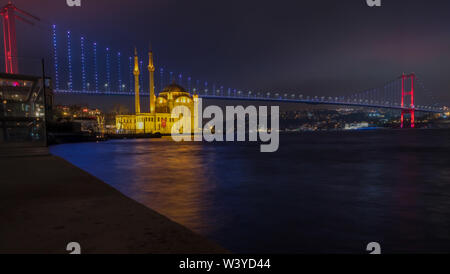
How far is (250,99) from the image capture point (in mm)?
93375

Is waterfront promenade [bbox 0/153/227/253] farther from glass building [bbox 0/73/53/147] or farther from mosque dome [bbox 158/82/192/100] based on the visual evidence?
mosque dome [bbox 158/82/192/100]

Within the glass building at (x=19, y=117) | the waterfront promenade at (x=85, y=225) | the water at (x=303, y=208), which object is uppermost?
the glass building at (x=19, y=117)

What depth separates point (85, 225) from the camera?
4055mm

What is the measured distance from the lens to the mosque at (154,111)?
273 feet

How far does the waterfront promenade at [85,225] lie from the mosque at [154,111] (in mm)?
72062

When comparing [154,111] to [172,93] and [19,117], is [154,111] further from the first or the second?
[19,117]

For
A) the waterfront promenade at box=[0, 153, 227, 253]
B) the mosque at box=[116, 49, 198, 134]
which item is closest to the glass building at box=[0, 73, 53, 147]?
the waterfront promenade at box=[0, 153, 227, 253]

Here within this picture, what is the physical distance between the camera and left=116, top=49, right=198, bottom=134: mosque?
83.3m

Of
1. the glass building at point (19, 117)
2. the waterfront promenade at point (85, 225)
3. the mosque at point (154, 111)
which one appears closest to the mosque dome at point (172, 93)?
the mosque at point (154, 111)

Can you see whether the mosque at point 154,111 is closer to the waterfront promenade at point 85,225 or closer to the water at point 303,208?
the water at point 303,208

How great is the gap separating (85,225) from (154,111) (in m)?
85.8

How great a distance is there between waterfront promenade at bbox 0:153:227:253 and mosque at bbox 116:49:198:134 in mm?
72062

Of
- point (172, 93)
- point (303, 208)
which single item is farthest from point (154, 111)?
point (303, 208)
